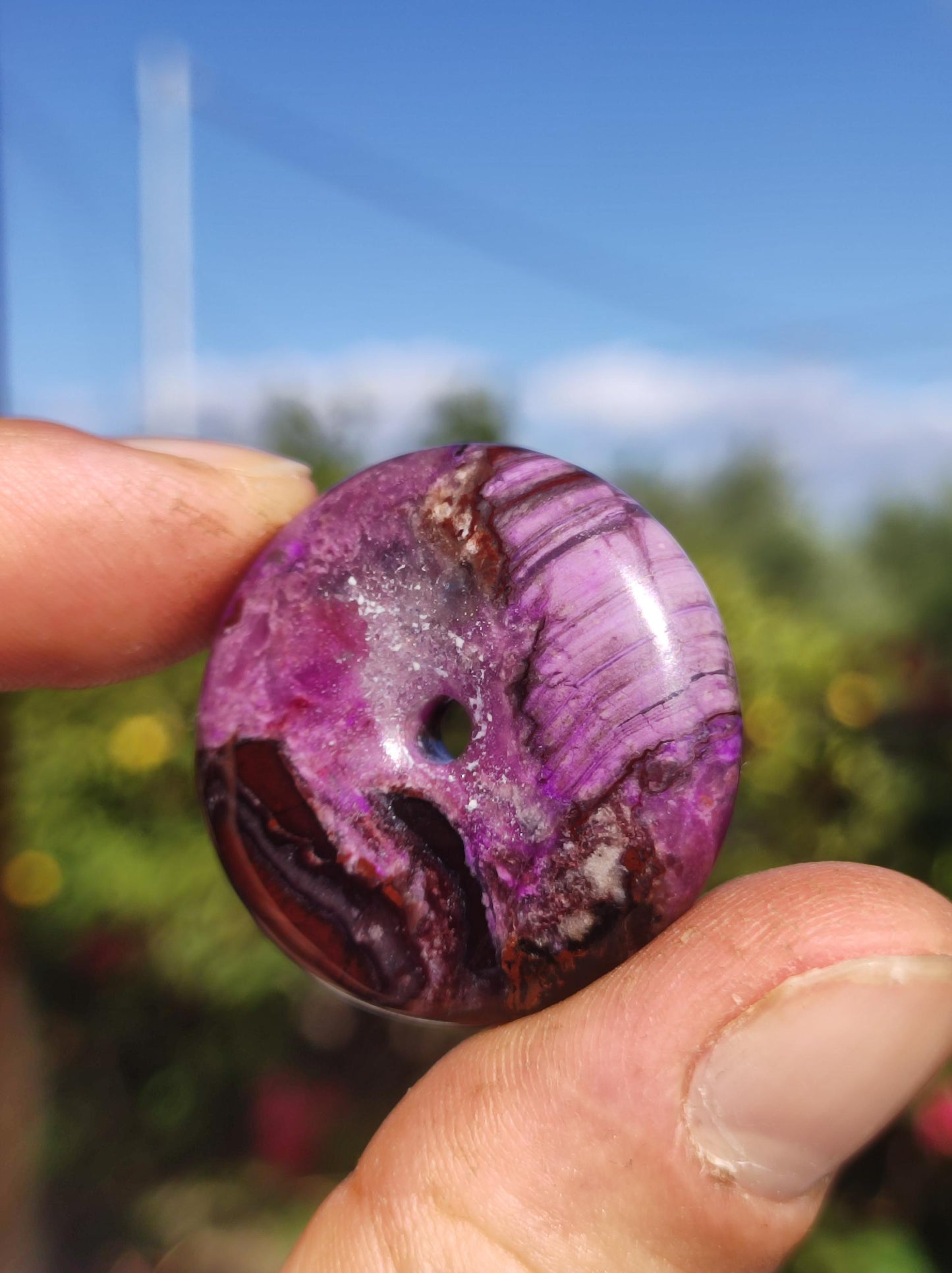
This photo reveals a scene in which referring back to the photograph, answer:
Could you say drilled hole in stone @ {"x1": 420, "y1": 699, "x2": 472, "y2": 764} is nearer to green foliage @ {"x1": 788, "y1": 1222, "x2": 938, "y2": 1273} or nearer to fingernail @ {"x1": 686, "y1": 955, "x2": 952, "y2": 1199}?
fingernail @ {"x1": 686, "y1": 955, "x2": 952, "y2": 1199}

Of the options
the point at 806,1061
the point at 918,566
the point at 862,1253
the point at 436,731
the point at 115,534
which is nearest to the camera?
the point at 806,1061

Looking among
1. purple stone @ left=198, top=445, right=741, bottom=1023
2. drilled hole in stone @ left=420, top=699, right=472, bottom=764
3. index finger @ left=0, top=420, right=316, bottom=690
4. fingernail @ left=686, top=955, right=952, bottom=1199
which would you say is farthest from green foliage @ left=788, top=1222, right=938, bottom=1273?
index finger @ left=0, top=420, right=316, bottom=690

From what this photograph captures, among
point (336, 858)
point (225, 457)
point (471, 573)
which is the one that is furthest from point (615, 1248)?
point (225, 457)

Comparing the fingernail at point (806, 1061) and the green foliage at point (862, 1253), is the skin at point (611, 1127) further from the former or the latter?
the green foliage at point (862, 1253)

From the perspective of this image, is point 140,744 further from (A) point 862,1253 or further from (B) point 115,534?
(A) point 862,1253

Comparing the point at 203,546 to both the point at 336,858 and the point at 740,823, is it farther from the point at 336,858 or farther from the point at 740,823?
the point at 740,823

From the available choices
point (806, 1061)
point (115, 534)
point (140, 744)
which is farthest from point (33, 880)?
point (806, 1061)
